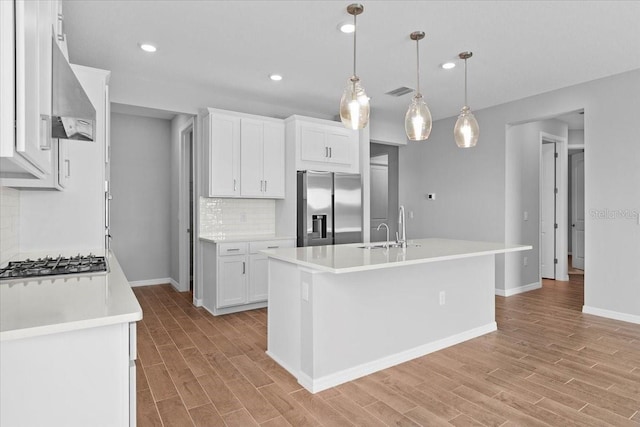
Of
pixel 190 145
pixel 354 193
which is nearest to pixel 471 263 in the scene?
pixel 354 193

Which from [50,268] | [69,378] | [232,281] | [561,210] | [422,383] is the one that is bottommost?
[422,383]

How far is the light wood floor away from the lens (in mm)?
2256

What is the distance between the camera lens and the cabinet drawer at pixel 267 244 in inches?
179

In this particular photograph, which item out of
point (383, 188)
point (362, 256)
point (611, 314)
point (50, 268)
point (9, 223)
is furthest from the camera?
point (383, 188)

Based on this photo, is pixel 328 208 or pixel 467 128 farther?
pixel 328 208

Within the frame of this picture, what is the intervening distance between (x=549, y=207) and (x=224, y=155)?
5.52 metres

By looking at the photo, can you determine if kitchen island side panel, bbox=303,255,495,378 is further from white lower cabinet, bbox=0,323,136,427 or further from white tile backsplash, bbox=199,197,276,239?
white tile backsplash, bbox=199,197,276,239

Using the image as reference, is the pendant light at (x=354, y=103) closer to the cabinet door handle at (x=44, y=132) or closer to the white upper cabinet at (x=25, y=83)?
the white upper cabinet at (x=25, y=83)

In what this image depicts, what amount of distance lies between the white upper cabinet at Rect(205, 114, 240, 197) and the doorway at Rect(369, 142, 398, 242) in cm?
232

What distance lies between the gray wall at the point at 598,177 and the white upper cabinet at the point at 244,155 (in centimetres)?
302

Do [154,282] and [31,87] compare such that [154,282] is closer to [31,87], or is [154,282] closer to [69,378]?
[69,378]

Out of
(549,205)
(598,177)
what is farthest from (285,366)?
(549,205)

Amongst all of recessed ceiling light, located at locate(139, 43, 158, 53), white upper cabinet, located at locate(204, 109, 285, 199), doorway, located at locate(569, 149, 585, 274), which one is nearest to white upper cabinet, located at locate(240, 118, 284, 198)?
white upper cabinet, located at locate(204, 109, 285, 199)

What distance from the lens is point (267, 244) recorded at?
4.66m
